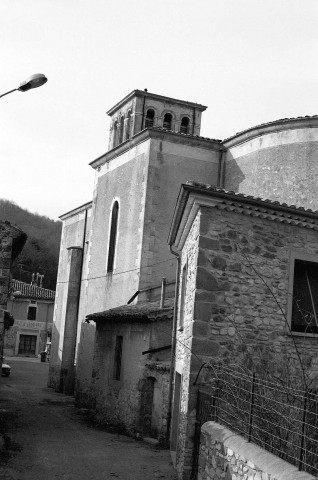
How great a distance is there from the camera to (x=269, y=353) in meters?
10.8

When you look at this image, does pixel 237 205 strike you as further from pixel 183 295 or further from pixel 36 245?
pixel 36 245

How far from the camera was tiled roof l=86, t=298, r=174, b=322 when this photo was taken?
15.8 m

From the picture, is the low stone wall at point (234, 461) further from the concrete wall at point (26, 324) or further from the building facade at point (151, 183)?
the concrete wall at point (26, 324)

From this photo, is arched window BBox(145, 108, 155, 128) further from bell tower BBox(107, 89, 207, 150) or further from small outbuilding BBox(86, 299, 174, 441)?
small outbuilding BBox(86, 299, 174, 441)

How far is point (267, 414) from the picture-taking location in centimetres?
809

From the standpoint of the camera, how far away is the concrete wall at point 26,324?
50531mm

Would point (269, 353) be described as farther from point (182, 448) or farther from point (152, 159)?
point (152, 159)

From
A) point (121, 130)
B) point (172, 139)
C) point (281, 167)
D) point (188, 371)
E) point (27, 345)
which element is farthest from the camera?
point (27, 345)

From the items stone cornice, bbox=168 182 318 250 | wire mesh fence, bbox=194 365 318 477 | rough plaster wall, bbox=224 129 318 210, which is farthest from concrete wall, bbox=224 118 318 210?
wire mesh fence, bbox=194 365 318 477

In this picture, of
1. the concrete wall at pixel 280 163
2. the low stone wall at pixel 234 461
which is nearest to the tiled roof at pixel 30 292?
the concrete wall at pixel 280 163

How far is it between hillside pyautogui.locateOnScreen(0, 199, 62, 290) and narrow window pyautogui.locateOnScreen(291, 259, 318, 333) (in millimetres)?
51534

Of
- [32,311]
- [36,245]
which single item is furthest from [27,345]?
[36,245]

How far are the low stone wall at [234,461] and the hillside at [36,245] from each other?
53.0 meters

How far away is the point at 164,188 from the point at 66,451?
9.80 metres
